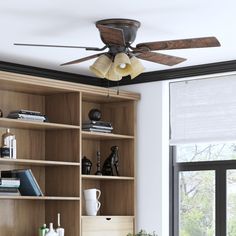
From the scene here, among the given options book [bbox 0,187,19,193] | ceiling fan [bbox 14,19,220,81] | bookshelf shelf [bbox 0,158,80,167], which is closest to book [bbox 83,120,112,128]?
bookshelf shelf [bbox 0,158,80,167]

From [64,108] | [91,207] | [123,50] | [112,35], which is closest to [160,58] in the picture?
[123,50]

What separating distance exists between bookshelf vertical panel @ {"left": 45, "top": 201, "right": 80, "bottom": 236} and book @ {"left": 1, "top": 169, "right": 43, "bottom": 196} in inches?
13.3

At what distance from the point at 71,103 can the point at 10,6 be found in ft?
6.61

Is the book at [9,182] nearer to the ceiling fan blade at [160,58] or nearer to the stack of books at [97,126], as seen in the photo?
the stack of books at [97,126]

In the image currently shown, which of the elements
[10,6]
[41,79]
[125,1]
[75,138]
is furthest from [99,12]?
[75,138]

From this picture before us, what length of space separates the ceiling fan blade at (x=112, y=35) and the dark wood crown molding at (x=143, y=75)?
1.73m

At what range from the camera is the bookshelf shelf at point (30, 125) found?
5.63 m

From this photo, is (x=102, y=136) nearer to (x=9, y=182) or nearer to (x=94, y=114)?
(x=94, y=114)

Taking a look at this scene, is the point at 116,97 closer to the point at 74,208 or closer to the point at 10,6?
the point at 74,208

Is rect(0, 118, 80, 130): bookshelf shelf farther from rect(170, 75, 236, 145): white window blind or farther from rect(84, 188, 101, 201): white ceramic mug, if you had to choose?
rect(170, 75, 236, 145): white window blind

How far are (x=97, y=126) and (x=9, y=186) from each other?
3.59ft

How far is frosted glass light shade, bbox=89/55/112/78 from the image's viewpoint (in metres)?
4.51

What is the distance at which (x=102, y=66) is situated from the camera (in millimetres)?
4523

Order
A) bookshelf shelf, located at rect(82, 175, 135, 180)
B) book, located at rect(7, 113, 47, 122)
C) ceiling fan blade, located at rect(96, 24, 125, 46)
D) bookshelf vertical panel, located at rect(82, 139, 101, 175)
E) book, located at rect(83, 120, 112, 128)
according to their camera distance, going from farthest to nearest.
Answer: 1. bookshelf vertical panel, located at rect(82, 139, 101, 175)
2. book, located at rect(83, 120, 112, 128)
3. bookshelf shelf, located at rect(82, 175, 135, 180)
4. book, located at rect(7, 113, 47, 122)
5. ceiling fan blade, located at rect(96, 24, 125, 46)
